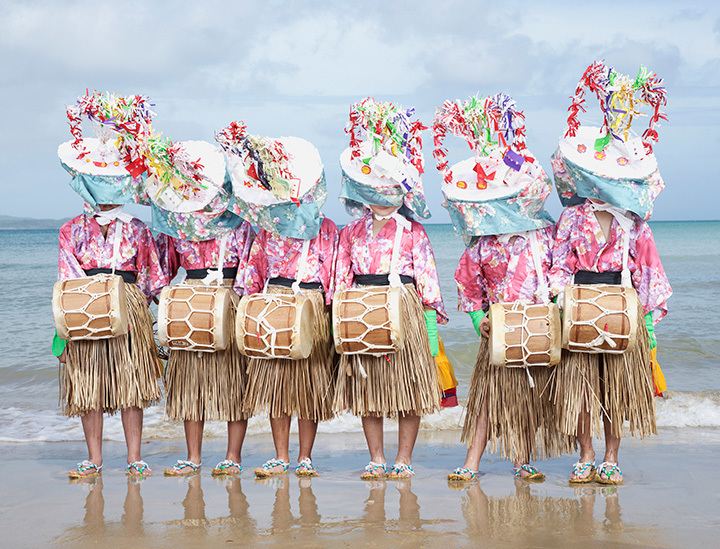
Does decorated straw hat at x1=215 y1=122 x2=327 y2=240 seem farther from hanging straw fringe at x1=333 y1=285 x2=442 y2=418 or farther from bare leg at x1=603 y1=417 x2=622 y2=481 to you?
bare leg at x1=603 y1=417 x2=622 y2=481

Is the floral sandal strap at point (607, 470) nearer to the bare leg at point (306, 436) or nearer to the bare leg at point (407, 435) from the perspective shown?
the bare leg at point (407, 435)

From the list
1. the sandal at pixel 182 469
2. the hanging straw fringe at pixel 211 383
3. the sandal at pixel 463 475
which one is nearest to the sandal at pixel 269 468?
the hanging straw fringe at pixel 211 383

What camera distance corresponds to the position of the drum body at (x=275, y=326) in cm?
356

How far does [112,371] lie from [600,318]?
2.36m

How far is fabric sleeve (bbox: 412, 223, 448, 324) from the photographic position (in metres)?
3.76

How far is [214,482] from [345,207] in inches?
57.8

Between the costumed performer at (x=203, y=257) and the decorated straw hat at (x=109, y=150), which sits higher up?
the decorated straw hat at (x=109, y=150)

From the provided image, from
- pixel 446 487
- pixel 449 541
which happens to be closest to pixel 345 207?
pixel 446 487

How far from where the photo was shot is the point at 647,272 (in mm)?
3523

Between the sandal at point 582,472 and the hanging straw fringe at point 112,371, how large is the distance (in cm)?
210

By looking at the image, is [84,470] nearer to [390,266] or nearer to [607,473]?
[390,266]

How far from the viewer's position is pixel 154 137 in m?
3.77

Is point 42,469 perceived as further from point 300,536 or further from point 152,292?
point 300,536

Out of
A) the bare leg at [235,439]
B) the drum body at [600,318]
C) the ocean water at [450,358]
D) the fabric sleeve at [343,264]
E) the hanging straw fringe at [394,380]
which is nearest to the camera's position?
the drum body at [600,318]
